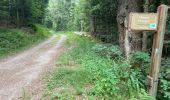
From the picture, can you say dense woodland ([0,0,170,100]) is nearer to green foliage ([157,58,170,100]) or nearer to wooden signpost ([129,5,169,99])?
green foliage ([157,58,170,100])

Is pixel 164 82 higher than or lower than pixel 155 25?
lower

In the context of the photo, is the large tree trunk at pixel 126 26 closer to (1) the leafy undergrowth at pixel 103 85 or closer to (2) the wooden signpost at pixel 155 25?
(1) the leafy undergrowth at pixel 103 85

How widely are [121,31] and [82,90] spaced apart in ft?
14.6

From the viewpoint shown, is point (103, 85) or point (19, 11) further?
point (19, 11)

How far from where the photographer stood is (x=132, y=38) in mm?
8617

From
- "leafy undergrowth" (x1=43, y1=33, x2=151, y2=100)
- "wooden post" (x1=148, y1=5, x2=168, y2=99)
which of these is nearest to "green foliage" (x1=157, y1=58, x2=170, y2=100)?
"wooden post" (x1=148, y1=5, x2=168, y2=99)

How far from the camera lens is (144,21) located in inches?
192

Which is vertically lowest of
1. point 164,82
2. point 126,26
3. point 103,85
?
point 103,85

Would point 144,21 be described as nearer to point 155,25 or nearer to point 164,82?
point 155,25

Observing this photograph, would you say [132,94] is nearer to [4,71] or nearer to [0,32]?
[4,71]

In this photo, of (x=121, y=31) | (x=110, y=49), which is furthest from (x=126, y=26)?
(x=110, y=49)

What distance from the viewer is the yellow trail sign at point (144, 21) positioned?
486 centimetres

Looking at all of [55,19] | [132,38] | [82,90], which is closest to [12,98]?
[82,90]

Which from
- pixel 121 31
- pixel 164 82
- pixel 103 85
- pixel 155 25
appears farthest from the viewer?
pixel 121 31
